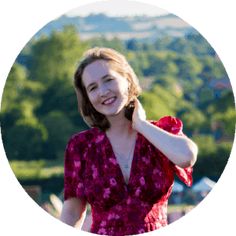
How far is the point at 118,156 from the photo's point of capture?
2.24 m

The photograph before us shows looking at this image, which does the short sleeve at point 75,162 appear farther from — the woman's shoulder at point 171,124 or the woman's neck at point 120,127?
the woman's shoulder at point 171,124

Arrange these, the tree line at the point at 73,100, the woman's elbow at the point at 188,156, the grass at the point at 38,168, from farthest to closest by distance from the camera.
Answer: the grass at the point at 38,168 → the tree line at the point at 73,100 → the woman's elbow at the point at 188,156

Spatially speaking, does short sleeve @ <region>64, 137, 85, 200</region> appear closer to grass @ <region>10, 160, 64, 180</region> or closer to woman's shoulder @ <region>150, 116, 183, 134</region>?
woman's shoulder @ <region>150, 116, 183, 134</region>

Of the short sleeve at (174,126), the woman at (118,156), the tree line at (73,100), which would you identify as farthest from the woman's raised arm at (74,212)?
the tree line at (73,100)

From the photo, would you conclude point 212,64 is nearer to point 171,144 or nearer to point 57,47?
point 57,47

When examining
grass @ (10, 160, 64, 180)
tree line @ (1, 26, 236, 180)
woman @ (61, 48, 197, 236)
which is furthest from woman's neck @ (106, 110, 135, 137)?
grass @ (10, 160, 64, 180)

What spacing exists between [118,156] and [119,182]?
8cm

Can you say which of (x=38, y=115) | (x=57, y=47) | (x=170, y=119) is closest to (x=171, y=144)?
(x=170, y=119)

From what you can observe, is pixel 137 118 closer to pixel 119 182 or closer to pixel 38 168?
pixel 119 182

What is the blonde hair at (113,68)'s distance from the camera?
7.30 ft

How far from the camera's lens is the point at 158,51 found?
9.21m

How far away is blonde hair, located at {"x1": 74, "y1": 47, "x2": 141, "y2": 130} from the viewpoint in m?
2.22

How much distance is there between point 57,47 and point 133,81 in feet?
46.0

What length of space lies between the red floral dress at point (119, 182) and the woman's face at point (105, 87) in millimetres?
86
